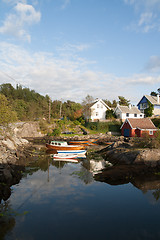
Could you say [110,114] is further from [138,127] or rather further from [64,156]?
[64,156]

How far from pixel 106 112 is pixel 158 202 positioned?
50.3 meters

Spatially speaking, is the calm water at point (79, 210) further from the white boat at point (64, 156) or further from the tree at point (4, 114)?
the tree at point (4, 114)

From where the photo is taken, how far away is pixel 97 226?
28.4 feet

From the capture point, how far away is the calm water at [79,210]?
320 inches

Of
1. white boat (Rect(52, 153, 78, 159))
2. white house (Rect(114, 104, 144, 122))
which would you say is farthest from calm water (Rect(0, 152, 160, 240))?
white house (Rect(114, 104, 144, 122))

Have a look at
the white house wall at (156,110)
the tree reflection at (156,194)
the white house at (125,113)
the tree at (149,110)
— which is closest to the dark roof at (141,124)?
the white house at (125,113)

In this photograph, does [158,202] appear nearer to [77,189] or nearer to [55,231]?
[77,189]

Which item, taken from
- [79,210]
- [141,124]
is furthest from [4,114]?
[141,124]

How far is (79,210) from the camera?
1023 centimetres

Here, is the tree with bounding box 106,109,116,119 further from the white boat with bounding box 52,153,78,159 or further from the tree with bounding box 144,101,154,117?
the white boat with bounding box 52,153,78,159

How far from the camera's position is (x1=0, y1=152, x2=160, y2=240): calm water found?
8.14 m

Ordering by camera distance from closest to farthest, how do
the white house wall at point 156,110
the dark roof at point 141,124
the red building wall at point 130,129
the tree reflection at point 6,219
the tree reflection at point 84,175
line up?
the tree reflection at point 6,219, the tree reflection at point 84,175, the dark roof at point 141,124, the red building wall at point 130,129, the white house wall at point 156,110

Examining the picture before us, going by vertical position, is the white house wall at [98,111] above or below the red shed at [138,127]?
above

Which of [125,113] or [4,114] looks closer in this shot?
[4,114]
